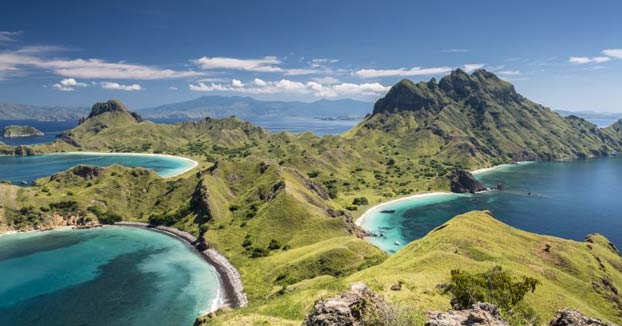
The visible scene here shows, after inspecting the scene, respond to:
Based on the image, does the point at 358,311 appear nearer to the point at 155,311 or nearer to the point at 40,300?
the point at 155,311

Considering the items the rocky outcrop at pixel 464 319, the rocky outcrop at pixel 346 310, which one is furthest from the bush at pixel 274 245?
the rocky outcrop at pixel 464 319

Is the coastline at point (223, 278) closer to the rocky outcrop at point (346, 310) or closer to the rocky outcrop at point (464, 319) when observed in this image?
the rocky outcrop at point (346, 310)

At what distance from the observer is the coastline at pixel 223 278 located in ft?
390

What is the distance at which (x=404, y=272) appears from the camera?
89312 millimetres

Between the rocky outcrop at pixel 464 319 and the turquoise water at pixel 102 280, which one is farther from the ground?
the rocky outcrop at pixel 464 319

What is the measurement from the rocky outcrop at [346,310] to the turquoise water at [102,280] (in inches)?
3066

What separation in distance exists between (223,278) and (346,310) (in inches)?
4130

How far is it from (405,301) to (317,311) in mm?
32753

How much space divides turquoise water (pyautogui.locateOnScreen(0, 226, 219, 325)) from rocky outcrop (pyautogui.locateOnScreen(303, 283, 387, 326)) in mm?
77889

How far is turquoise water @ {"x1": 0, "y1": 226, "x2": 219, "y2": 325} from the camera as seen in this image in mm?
111812

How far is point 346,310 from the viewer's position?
41.8 m

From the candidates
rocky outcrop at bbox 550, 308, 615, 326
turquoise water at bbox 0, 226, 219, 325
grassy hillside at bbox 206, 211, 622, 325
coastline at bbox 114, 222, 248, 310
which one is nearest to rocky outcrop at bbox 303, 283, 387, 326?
grassy hillside at bbox 206, 211, 622, 325

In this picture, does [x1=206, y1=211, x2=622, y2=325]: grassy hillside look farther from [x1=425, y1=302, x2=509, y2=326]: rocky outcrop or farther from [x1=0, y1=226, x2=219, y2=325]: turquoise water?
[x1=0, y1=226, x2=219, y2=325]: turquoise water

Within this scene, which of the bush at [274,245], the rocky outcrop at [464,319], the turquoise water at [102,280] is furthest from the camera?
the bush at [274,245]
